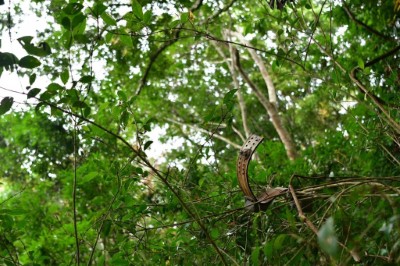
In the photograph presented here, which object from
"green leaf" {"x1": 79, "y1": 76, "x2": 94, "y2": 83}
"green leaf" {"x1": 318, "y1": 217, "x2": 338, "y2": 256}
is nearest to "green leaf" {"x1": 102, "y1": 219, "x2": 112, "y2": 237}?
"green leaf" {"x1": 79, "y1": 76, "x2": 94, "y2": 83}

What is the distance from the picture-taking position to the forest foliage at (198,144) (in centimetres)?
137

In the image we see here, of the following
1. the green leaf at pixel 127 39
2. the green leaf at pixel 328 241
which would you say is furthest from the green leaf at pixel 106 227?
the green leaf at pixel 328 241

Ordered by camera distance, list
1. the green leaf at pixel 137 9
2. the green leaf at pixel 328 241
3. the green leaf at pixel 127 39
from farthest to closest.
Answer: the green leaf at pixel 127 39
the green leaf at pixel 137 9
the green leaf at pixel 328 241

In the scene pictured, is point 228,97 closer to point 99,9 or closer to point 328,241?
point 99,9

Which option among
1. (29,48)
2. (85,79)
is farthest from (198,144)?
(29,48)

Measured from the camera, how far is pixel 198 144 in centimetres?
347

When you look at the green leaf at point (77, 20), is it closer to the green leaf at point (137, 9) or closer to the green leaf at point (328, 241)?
the green leaf at point (137, 9)

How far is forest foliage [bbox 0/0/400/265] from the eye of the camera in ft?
4.49

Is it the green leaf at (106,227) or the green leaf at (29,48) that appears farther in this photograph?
the green leaf at (106,227)

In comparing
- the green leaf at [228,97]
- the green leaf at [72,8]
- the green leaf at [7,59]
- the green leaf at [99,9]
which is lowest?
the green leaf at [228,97]

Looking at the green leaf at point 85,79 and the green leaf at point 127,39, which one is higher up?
the green leaf at point 127,39

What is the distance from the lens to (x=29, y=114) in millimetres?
5633

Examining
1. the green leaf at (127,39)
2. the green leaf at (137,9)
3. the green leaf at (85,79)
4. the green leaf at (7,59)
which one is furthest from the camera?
the green leaf at (127,39)

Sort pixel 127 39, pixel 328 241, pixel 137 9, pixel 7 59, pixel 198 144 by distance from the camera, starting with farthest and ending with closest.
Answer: pixel 198 144
pixel 127 39
pixel 137 9
pixel 7 59
pixel 328 241
